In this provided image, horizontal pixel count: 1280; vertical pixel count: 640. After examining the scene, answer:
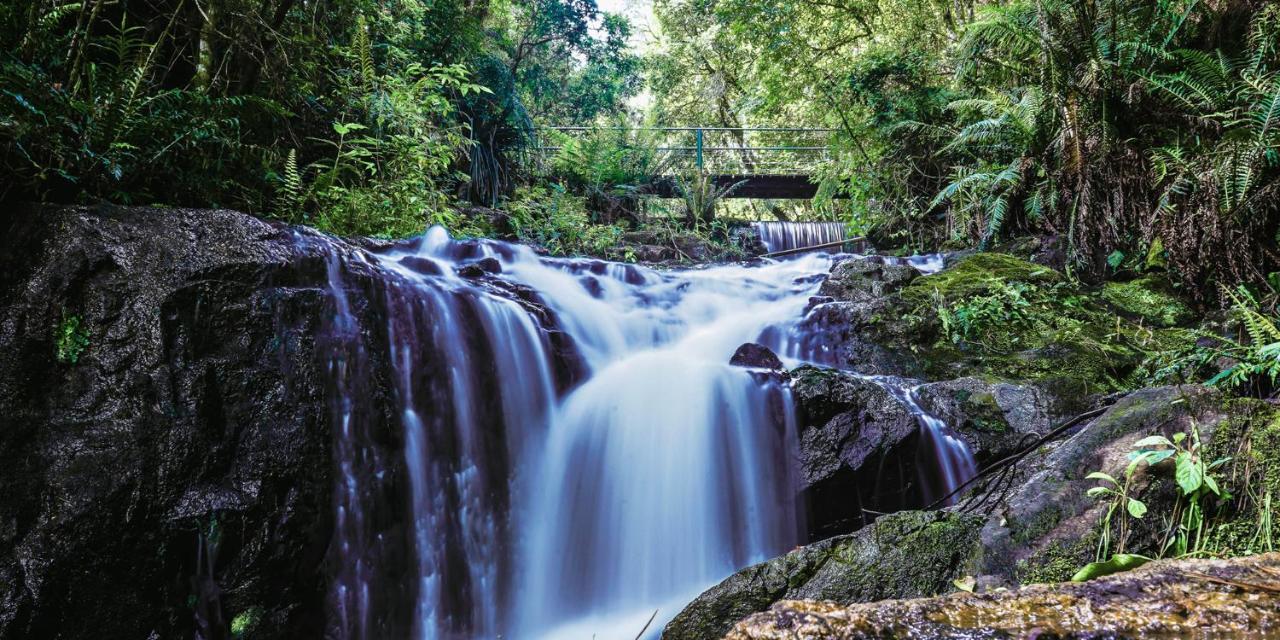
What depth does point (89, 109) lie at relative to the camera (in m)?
2.84

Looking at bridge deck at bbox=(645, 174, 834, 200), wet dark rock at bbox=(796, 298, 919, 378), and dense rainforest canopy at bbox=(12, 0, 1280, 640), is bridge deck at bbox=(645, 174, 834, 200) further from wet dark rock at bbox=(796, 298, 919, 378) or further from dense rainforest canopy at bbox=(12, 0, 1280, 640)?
wet dark rock at bbox=(796, 298, 919, 378)

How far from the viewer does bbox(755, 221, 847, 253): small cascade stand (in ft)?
41.3

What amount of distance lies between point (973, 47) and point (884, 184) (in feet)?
7.51

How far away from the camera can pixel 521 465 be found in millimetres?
3928

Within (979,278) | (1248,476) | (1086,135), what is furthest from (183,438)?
(1086,135)

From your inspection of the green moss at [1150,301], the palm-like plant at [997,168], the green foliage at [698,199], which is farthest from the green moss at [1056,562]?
the green foliage at [698,199]

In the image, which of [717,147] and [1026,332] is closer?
[1026,332]

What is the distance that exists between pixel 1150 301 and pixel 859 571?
4812 mm

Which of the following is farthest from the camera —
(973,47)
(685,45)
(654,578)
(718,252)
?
(685,45)

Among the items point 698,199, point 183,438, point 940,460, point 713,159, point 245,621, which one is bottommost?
point 940,460

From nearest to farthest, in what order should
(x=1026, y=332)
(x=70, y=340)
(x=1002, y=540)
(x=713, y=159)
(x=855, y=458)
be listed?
(x=1002, y=540) < (x=70, y=340) < (x=855, y=458) < (x=1026, y=332) < (x=713, y=159)

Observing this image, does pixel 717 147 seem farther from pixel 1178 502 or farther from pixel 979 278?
pixel 1178 502

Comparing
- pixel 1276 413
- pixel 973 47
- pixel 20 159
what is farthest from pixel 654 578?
pixel 973 47

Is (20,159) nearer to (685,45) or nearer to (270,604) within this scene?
(270,604)
